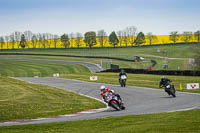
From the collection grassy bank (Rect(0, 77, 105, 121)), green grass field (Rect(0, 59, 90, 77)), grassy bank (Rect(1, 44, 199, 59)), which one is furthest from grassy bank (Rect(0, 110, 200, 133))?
grassy bank (Rect(1, 44, 199, 59))

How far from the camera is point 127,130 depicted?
11445mm

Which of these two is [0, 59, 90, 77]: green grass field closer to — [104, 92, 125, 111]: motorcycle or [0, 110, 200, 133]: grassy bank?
[104, 92, 125, 111]: motorcycle

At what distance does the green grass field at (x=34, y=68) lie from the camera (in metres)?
77.9

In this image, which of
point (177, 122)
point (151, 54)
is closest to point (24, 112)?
point (177, 122)

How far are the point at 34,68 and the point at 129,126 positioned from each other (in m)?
75.9

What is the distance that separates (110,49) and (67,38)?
46403 millimetres

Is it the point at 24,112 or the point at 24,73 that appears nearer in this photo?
the point at 24,112

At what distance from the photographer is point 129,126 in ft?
40.3

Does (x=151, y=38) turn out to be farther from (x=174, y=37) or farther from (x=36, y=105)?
(x=36, y=105)

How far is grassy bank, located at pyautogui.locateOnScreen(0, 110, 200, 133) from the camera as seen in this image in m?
11.1

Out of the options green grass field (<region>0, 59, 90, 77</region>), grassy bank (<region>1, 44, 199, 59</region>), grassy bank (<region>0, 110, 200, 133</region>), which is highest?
grassy bank (<region>0, 110, 200, 133</region>)

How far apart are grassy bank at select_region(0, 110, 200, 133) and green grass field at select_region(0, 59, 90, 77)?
62.7 meters

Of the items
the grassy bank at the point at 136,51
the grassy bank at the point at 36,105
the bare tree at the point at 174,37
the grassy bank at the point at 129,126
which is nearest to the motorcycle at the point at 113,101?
the grassy bank at the point at 36,105

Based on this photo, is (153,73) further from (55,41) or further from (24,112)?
(55,41)
